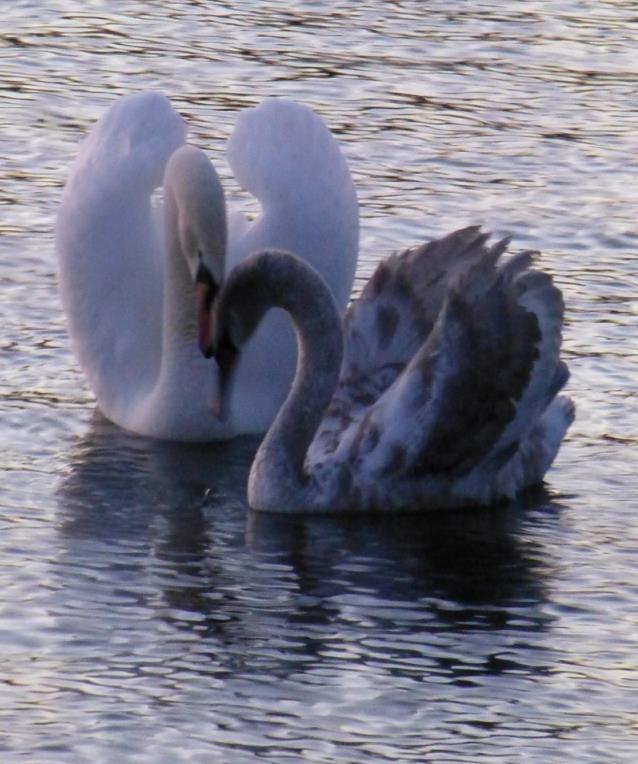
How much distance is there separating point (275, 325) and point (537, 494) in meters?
1.40

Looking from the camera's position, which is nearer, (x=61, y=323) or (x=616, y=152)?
(x=61, y=323)

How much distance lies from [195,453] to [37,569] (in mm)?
1831

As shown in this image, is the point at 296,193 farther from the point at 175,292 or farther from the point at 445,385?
the point at 445,385

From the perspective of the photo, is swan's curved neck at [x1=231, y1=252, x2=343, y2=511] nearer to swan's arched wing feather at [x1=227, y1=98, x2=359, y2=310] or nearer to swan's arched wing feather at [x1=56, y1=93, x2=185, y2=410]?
swan's arched wing feather at [x1=227, y1=98, x2=359, y2=310]


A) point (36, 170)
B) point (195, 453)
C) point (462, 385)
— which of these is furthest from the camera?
point (36, 170)

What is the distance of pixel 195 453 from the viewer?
1106 cm

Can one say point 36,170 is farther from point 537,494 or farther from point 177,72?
point 537,494

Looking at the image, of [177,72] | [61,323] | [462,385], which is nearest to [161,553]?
[462,385]

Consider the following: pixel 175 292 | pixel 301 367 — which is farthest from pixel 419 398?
pixel 175 292

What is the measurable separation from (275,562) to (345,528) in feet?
1.92

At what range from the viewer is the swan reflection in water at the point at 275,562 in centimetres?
885

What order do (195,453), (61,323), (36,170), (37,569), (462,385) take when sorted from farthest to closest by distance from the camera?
(36,170)
(61,323)
(195,453)
(462,385)
(37,569)

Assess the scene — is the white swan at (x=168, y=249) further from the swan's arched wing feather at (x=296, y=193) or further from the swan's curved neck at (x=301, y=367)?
the swan's curved neck at (x=301, y=367)

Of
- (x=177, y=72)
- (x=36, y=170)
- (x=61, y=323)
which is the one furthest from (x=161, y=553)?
(x=177, y=72)
